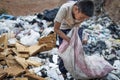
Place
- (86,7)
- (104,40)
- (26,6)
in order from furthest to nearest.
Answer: (26,6)
(104,40)
(86,7)

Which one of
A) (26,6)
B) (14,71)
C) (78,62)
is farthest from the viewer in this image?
→ (26,6)

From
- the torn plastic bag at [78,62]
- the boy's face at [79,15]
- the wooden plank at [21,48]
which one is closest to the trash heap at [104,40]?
the torn plastic bag at [78,62]

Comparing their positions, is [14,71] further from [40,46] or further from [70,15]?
[70,15]

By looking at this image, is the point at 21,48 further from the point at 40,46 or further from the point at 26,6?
the point at 26,6

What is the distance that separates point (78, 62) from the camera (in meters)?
4.37

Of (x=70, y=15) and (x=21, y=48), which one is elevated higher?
(x=70, y=15)

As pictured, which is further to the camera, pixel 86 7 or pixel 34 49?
pixel 34 49

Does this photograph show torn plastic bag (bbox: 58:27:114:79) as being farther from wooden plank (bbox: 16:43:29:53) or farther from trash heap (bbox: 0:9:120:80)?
wooden plank (bbox: 16:43:29:53)

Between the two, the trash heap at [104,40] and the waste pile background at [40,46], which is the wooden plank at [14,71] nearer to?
the waste pile background at [40,46]

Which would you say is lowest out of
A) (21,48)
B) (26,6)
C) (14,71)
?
(14,71)

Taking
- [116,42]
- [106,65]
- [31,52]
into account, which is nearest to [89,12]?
[106,65]

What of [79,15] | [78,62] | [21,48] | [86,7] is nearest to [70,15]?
[79,15]

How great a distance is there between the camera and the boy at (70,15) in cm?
372

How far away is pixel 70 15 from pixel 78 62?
2.49 feet
